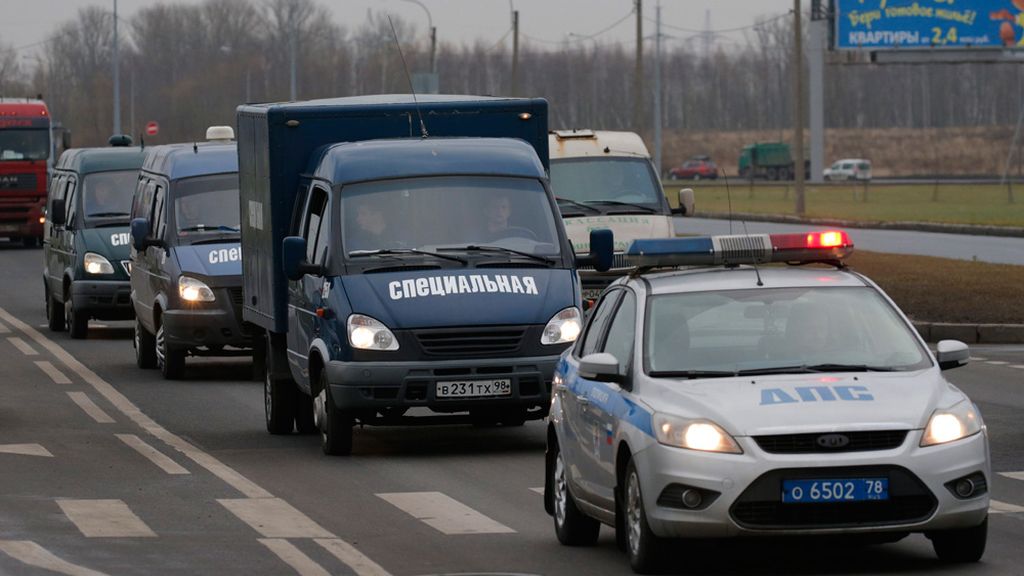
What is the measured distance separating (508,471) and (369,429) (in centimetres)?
304

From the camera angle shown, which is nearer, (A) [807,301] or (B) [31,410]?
(A) [807,301]

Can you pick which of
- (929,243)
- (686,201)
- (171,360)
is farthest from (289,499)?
(929,243)

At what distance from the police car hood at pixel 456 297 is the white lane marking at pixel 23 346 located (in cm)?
998

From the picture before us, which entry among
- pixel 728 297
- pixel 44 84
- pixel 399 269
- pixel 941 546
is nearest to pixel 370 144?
pixel 399 269

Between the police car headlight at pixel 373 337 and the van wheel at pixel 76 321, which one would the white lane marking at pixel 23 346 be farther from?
the police car headlight at pixel 373 337

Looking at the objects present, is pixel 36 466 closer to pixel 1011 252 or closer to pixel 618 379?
pixel 618 379

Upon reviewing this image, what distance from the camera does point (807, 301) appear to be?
31.0 ft

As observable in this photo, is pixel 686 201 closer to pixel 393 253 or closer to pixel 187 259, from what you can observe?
pixel 187 259

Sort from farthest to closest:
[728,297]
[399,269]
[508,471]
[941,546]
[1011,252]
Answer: [1011,252] < [399,269] < [508,471] < [728,297] < [941,546]

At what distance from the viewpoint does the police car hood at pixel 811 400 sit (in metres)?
8.35

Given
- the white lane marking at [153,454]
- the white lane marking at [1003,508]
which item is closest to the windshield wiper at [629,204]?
the white lane marking at [153,454]

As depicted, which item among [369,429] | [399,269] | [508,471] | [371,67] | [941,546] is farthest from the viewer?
[371,67]

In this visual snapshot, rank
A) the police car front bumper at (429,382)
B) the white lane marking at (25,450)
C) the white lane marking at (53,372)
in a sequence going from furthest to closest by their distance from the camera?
the white lane marking at (53,372) → the white lane marking at (25,450) → the police car front bumper at (429,382)

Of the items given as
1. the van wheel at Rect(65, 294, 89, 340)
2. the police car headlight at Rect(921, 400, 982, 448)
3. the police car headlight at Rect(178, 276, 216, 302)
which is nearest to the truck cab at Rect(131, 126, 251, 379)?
the police car headlight at Rect(178, 276, 216, 302)
